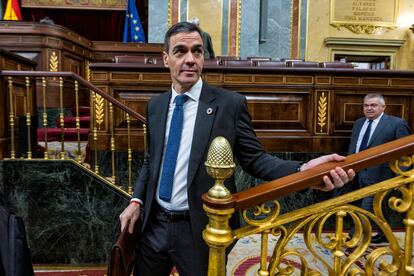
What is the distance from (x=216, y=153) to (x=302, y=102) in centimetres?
319

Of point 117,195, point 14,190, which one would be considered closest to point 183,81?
point 117,195

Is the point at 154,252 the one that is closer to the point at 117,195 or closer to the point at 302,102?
the point at 117,195

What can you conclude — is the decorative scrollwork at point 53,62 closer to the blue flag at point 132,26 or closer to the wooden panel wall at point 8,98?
the wooden panel wall at point 8,98

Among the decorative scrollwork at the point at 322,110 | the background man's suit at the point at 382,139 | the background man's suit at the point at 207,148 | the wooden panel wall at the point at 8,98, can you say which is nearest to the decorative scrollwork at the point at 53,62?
the wooden panel wall at the point at 8,98

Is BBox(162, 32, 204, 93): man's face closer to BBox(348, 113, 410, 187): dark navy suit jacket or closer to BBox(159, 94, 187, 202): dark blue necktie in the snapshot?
BBox(159, 94, 187, 202): dark blue necktie

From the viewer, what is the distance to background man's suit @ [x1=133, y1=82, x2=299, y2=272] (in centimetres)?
119

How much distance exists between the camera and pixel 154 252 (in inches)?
49.9

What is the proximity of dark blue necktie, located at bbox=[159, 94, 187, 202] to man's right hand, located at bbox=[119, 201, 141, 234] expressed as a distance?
140mm

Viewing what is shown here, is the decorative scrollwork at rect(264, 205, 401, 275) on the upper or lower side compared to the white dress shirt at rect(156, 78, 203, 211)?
lower

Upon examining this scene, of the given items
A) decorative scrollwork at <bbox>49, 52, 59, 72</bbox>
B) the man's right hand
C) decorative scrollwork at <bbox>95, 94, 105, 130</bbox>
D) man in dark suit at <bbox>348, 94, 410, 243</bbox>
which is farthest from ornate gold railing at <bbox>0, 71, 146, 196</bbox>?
decorative scrollwork at <bbox>49, 52, 59, 72</bbox>

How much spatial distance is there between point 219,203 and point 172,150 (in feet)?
1.28

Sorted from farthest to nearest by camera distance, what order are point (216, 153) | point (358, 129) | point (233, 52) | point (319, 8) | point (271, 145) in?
point (319, 8) < point (233, 52) < point (271, 145) < point (358, 129) < point (216, 153)

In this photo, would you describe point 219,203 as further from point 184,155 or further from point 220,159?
point 184,155

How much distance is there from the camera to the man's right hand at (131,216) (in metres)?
1.26
